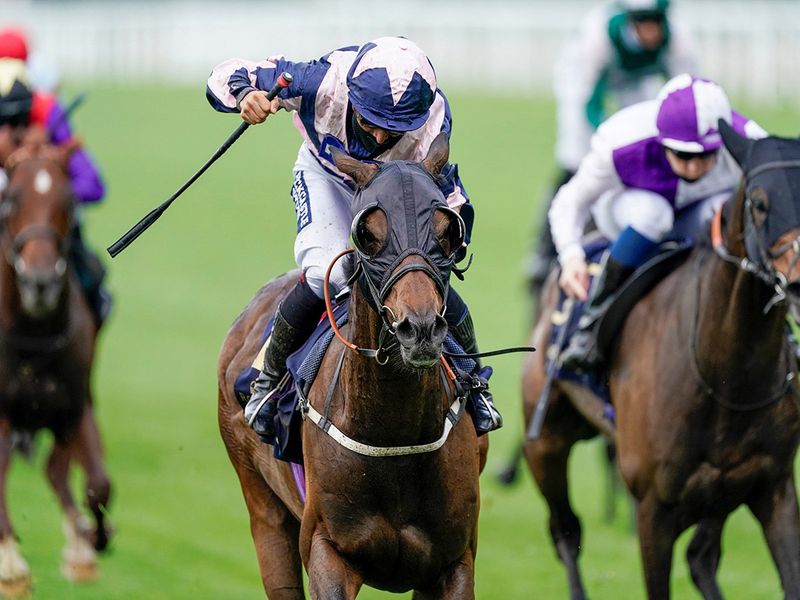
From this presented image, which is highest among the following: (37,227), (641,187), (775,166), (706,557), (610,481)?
(775,166)

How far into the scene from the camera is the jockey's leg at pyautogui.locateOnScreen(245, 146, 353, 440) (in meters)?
5.13

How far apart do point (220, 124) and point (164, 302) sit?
37.1ft

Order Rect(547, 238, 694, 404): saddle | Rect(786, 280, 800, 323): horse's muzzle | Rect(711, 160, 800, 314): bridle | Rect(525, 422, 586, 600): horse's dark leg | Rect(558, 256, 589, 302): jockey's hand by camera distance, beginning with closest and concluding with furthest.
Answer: Rect(786, 280, 800, 323): horse's muzzle < Rect(711, 160, 800, 314): bridle < Rect(547, 238, 694, 404): saddle < Rect(558, 256, 589, 302): jockey's hand < Rect(525, 422, 586, 600): horse's dark leg

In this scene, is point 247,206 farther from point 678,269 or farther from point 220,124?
point 678,269

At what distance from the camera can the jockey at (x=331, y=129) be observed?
4.74 meters

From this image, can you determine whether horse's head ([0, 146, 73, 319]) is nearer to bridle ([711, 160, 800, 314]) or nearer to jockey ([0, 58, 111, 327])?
jockey ([0, 58, 111, 327])

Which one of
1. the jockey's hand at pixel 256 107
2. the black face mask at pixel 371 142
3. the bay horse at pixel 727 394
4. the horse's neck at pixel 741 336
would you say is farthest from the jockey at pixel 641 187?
the jockey's hand at pixel 256 107

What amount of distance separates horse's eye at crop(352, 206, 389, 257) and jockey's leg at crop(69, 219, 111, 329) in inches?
182

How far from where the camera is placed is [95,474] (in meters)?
8.12

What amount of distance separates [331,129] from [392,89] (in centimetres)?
46

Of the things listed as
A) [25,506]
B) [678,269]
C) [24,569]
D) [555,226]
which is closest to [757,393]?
[678,269]

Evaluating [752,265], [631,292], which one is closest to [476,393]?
[752,265]

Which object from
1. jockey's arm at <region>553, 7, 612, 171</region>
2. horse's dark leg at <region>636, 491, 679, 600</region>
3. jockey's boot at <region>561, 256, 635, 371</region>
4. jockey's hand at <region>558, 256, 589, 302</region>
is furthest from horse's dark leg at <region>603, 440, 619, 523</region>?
horse's dark leg at <region>636, 491, 679, 600</region>

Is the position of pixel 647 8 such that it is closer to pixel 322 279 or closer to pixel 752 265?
pixel 752 265
